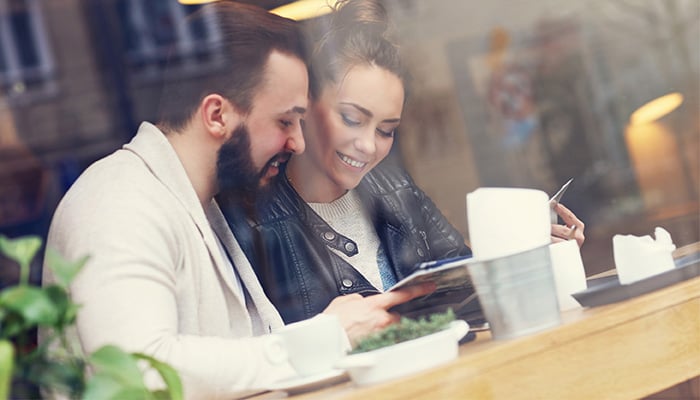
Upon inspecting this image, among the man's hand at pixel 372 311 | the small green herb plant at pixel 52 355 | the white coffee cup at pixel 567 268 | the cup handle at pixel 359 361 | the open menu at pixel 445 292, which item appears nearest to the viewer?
the small green herb plant at pixel 52 355

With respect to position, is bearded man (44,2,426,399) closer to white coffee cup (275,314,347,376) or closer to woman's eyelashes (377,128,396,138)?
white coffee cup (275,314,347,376)

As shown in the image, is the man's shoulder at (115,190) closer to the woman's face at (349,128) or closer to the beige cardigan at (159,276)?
the beige cardigan at (159,276)

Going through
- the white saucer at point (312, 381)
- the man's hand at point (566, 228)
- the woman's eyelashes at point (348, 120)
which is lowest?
the white saucer at point (312, 381)

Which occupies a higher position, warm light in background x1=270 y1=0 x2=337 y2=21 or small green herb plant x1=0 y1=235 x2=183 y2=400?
warm light in background x1=270 y1=0 x2=337 y2=21

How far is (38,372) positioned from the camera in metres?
1.07

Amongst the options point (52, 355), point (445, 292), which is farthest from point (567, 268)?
point (52, 355)

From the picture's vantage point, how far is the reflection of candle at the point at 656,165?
196 inches

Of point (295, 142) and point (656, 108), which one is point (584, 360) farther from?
point (656, 108)

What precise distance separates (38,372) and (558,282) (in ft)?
3.30

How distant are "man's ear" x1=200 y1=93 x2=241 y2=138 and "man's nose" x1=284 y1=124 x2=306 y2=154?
13 centimetres

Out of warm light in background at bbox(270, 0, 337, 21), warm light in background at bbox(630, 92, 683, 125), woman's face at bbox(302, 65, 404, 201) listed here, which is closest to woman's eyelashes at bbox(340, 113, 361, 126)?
woman's face at bbox(302, 65, 404, 201)

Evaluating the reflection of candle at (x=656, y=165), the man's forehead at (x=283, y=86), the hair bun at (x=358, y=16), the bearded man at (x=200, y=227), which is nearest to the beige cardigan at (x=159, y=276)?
the bearded man at (x=200, y=227)

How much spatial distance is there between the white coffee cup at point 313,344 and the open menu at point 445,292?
173 mm

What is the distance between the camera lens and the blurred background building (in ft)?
15.8
